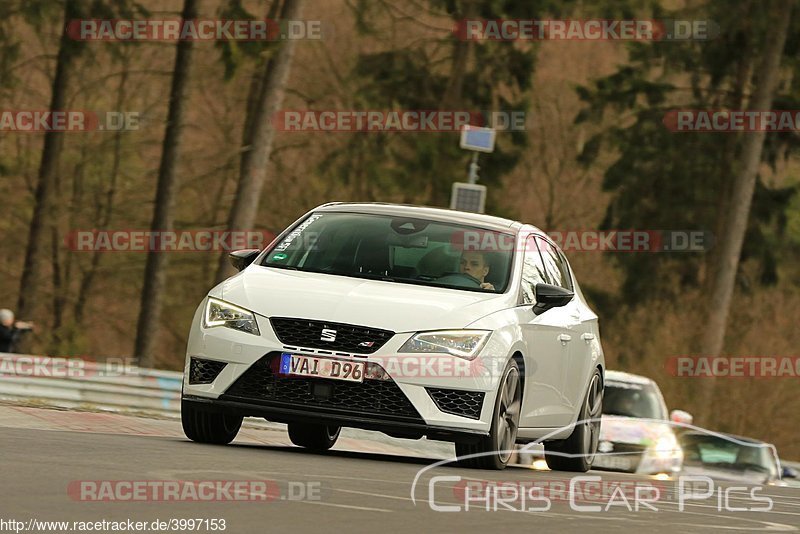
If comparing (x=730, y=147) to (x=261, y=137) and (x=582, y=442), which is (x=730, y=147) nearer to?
(x=261, y=137)

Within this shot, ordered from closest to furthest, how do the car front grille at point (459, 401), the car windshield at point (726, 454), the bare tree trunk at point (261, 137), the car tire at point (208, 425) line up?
the car front grille at point (459, 401), the car tire at point (208, 425), the car windshield at point (726, 454), the bare tree trunk at point (261, 137)

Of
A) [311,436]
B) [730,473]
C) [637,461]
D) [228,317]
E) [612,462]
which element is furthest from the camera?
[730,473]

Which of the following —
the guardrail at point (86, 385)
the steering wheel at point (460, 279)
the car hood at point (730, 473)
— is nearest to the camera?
the steering wheel at point (460, 279)

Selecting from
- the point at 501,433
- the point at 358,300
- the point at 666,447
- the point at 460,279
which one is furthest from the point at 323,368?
the point at 666,447

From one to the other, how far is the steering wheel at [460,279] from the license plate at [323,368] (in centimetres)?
134

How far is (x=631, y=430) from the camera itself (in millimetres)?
20375

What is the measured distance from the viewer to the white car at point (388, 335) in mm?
11023

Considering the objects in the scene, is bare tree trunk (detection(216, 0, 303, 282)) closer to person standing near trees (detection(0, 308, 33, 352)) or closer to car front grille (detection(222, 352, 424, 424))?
person standing near trees (detection(0, 308, 33, 352))

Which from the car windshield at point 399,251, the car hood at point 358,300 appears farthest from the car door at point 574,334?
the car hood at point 358,300

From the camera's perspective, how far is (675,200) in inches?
1716

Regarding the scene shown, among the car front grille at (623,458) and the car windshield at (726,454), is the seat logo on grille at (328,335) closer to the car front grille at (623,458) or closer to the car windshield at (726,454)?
the car front grille at (623,458)

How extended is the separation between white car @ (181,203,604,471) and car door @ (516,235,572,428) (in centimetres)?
2

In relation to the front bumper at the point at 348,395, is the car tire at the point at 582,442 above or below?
below

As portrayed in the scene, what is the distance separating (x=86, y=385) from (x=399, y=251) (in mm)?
6969
